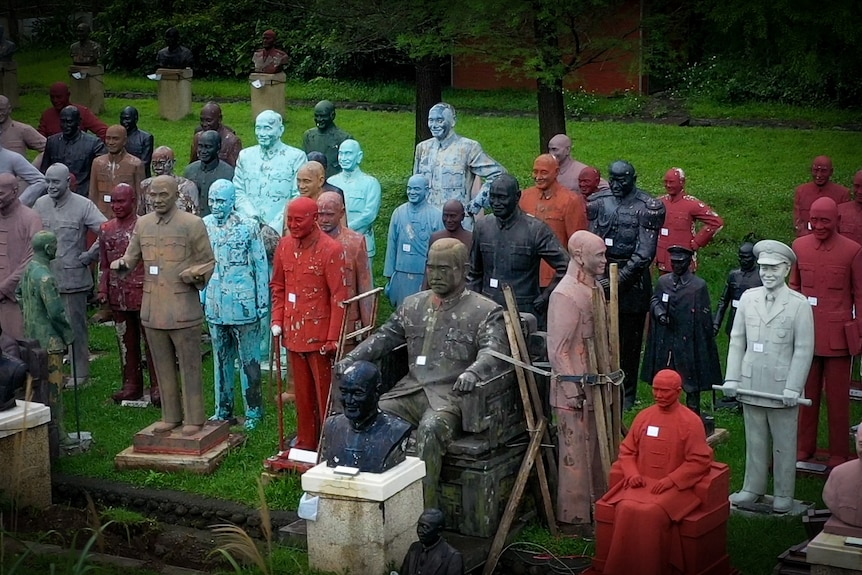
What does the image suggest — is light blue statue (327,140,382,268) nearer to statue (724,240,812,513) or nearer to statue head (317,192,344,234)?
statue head (317,192,344,234)

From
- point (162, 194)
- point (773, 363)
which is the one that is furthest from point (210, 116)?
point (773, 363)

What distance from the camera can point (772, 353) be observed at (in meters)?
10.8

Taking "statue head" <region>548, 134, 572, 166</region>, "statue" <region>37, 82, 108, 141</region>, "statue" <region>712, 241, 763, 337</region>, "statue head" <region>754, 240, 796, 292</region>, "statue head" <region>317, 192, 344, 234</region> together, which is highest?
"statue" <region>37, 82, 108, 141</region>

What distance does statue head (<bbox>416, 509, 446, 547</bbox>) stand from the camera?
29.4ft

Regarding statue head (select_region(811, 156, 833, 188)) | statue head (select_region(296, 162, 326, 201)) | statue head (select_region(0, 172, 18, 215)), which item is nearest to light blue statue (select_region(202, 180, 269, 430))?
statue head (select_region(296, 162, 326, 201))

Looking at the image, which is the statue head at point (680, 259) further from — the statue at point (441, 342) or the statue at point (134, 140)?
the statue at point (134, 140)

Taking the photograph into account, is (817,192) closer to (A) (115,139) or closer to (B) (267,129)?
(B) (267,129)

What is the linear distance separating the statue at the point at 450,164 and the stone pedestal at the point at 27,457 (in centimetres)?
492

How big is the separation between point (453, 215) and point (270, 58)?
13630 mm

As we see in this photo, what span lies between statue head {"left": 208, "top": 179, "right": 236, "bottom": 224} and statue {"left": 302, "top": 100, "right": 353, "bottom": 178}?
143 inches

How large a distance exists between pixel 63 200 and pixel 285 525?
496 centimetres

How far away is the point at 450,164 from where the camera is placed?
48.9ft

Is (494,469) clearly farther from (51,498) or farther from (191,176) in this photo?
(191,176)

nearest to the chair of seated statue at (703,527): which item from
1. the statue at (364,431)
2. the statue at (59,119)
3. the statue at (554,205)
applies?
the statue at (364,431)
